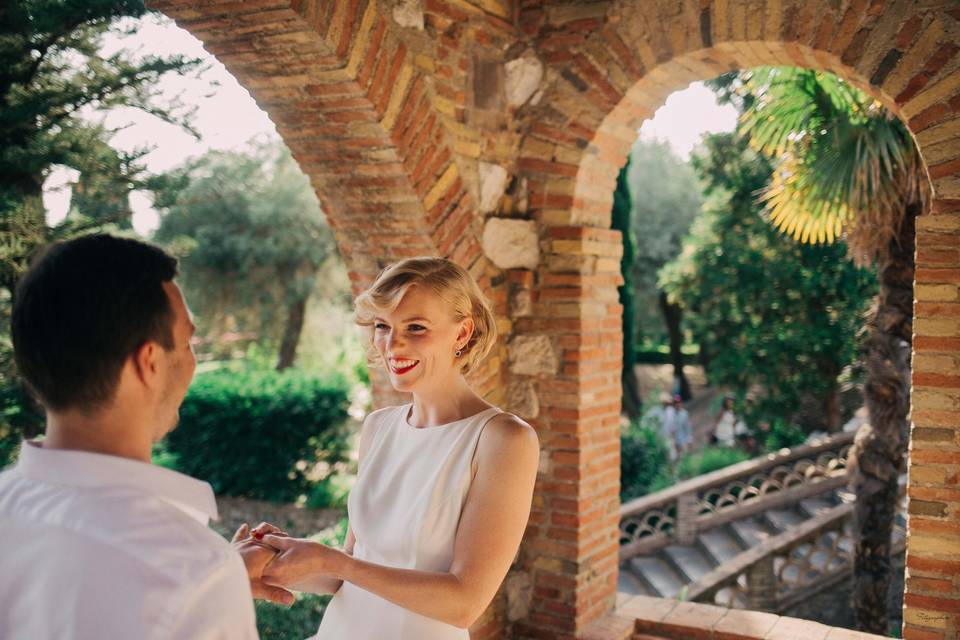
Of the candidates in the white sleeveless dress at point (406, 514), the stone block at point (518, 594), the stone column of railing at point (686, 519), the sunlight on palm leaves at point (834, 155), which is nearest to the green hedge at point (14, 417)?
the stone block at point (518, 594)

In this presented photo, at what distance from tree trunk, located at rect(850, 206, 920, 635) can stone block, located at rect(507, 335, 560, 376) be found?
3.68m

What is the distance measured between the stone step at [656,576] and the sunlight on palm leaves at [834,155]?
4.41m

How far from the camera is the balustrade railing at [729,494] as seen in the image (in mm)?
9633

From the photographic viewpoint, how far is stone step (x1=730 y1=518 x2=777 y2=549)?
992cm

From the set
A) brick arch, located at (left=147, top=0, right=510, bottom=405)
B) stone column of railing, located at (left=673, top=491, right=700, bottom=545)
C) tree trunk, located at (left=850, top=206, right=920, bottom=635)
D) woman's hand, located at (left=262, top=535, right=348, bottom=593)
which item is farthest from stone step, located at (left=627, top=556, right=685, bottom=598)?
woman's hand, located at (left=262, top=535, right=348, bottom=593)

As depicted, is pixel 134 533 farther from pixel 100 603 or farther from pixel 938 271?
pixel 938 271

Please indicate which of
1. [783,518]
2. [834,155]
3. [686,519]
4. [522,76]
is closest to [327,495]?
[686,519]

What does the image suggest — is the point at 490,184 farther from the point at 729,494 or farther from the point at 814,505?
the point at 814,505

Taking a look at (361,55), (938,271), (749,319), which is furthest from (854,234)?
(749,319)

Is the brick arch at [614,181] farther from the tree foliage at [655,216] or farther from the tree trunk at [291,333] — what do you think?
the tree foliage at [655,216]

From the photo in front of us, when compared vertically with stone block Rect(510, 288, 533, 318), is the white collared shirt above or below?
below

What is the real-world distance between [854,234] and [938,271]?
329 cm

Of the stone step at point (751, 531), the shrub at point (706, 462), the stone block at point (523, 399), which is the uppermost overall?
the stone block at point (523, 399)

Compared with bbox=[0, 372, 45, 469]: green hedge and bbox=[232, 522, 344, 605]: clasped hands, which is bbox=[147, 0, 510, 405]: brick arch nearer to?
bbox=[0, 372, 45, 469]: green hedge
